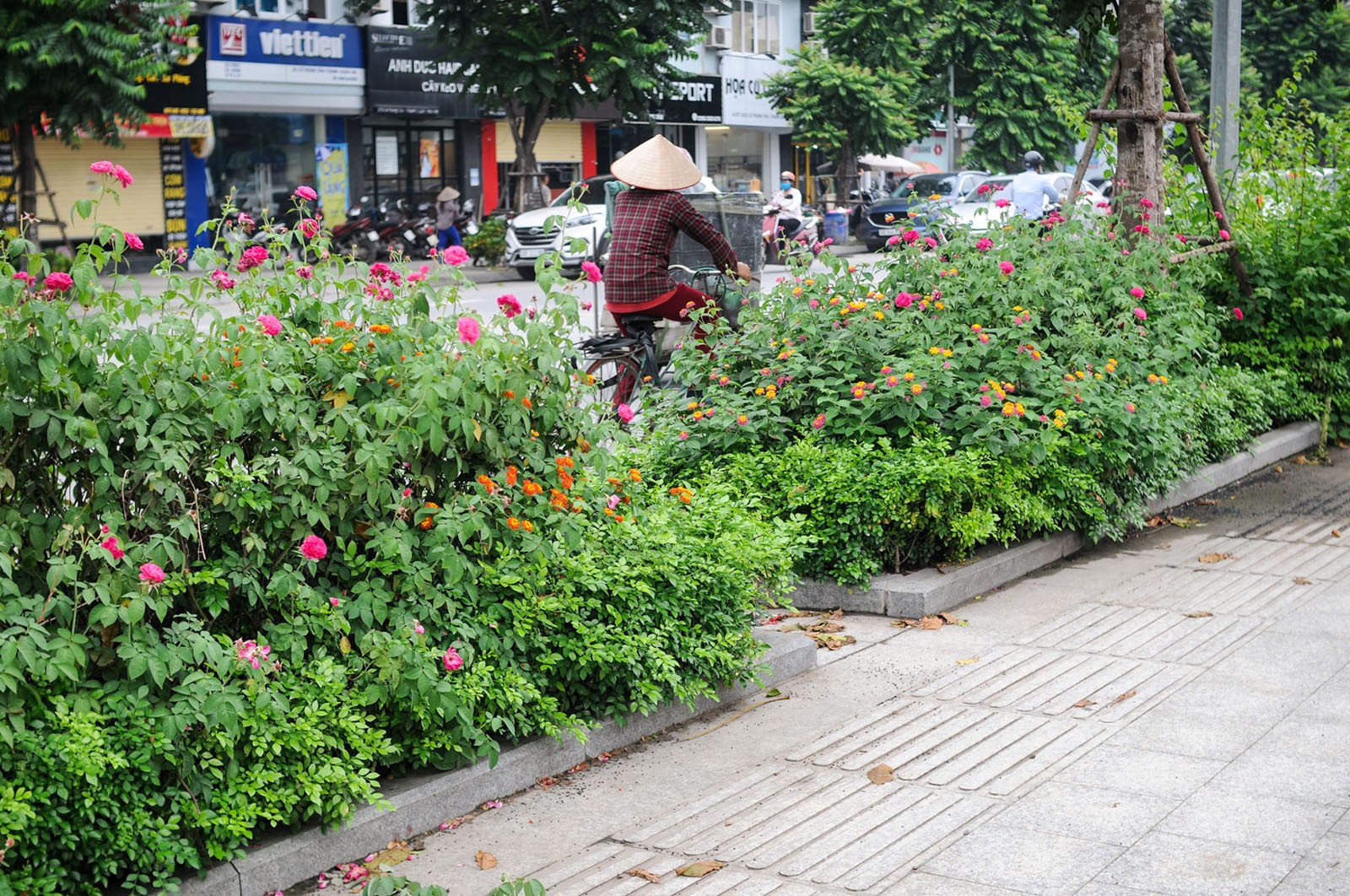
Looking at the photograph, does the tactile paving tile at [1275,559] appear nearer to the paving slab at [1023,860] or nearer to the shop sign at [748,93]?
the paving slab at [1023,860]

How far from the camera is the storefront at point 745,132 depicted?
1837 inches

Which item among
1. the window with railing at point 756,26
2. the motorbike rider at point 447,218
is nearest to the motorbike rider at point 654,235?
the motorbike rider at point 447,218

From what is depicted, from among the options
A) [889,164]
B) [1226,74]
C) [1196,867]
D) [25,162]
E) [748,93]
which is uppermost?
[748,93]

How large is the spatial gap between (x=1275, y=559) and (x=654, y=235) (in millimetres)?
4238

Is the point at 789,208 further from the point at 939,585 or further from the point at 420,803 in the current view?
the point at 420,803

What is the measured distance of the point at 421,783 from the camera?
4.59 metres

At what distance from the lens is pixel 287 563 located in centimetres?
452

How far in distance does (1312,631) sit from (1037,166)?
50.4 ft

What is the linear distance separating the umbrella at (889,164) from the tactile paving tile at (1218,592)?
38.5 metres

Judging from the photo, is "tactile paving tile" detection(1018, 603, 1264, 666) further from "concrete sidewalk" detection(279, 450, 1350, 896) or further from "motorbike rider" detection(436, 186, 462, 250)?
"motorbike rider" detection(436, 186, 462, 250)

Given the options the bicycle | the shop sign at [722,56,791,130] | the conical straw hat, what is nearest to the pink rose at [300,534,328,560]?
the bicycle

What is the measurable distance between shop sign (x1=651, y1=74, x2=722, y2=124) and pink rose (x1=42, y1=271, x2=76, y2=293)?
131 feet

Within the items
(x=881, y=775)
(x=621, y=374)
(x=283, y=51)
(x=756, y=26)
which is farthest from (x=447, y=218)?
(x=881, y=775)

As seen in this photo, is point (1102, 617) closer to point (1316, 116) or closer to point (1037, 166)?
point (1316, 116)
